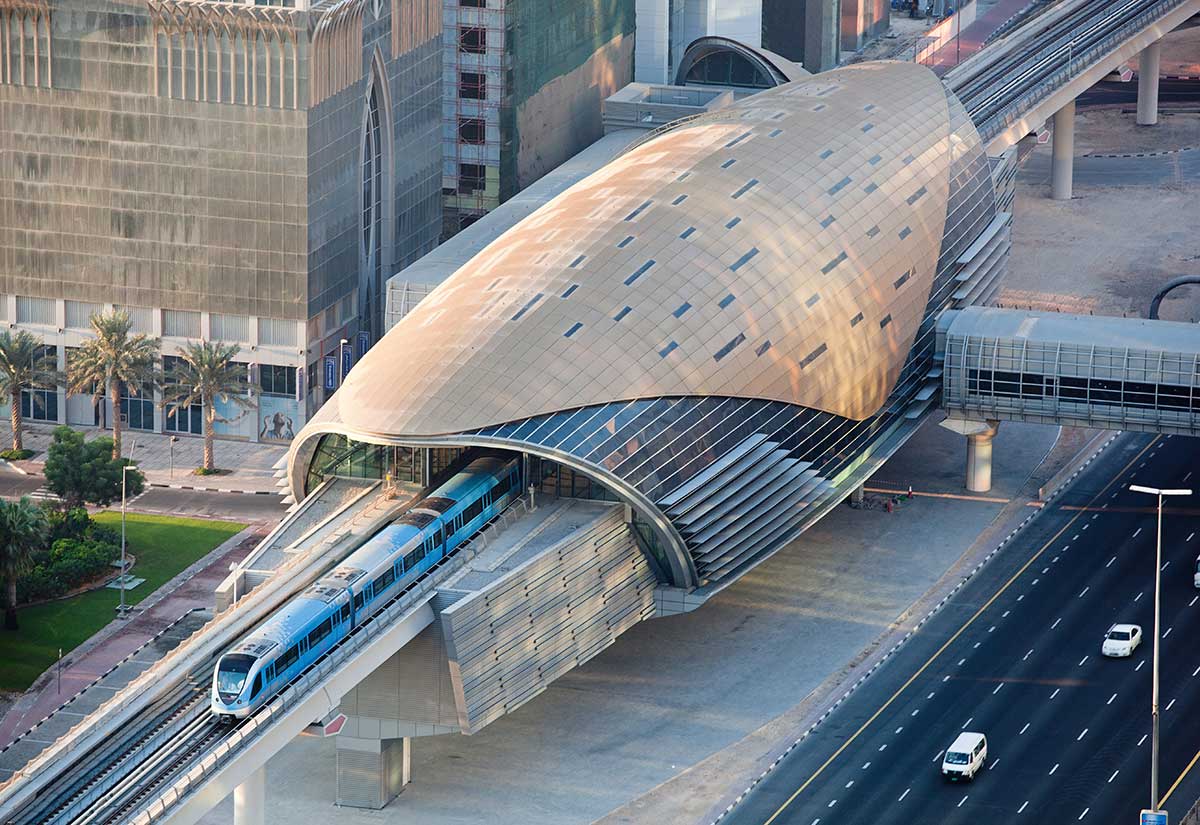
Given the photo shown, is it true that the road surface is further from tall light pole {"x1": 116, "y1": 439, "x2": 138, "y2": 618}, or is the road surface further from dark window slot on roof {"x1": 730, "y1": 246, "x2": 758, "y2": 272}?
tall light pole {"x1": 116, "y1": 439, "x2": 138, "y2": 618}

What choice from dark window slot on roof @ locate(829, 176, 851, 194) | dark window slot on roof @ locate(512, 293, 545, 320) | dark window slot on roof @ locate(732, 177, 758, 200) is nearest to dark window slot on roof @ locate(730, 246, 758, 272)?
dark window slot on roof @ locate(732, 177, 758, 200)

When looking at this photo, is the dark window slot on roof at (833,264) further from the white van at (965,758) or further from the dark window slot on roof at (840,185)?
the white van at (965,758)

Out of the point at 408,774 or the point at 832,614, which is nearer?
the point at 408,774

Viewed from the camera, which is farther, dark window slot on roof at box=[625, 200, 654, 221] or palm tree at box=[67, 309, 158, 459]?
palm tree at box=[67, 309, 158, 459]

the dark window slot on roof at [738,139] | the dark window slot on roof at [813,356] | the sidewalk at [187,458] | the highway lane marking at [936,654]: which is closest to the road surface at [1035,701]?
the highway lane marking at [936,654]

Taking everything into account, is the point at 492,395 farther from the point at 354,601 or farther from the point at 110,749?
the point at 110,749

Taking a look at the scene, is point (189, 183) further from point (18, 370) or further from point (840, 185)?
point (840, 185)

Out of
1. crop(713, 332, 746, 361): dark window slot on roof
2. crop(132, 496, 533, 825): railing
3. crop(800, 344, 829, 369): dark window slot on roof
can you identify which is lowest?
crop(132, 496, 533, 825): railing

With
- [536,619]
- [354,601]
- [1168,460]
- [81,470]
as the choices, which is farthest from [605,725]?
[1168,460]
